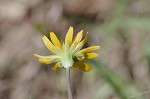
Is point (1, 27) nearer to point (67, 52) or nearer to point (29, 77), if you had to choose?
point (29, 77)

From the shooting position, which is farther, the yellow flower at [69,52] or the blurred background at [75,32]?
the blurred background at [75,32]

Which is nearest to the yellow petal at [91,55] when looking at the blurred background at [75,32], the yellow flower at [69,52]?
the yellow flower at [69,52]

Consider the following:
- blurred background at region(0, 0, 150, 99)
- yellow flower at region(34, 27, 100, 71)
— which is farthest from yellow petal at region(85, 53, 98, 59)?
blurred background at region(0, 0, 150, 99)

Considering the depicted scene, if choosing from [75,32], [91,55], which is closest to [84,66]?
[91,55]

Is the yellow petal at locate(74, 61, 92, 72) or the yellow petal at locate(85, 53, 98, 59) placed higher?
the yellow petal at locate(85, 53, 98, 59)

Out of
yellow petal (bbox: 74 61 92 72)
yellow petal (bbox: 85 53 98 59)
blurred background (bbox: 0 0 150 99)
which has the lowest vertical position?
yellow petal (bbox: 74 61 92 72)

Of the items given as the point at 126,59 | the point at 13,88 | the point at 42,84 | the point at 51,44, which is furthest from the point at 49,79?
the point at 51,44

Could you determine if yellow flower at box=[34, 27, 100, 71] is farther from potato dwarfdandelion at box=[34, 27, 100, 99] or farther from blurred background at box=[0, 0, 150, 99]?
blurred background at box=[0, 0, 150, 99]

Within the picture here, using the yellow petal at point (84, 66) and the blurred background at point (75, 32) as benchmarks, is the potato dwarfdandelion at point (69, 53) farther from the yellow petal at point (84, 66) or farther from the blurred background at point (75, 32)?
the blurred background at point (75, 32)
